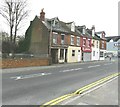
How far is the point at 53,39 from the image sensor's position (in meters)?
37.4

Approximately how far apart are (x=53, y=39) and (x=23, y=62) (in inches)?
462

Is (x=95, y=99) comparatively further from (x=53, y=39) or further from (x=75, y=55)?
(x=75, y=55)

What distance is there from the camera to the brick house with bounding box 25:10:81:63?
3700cm

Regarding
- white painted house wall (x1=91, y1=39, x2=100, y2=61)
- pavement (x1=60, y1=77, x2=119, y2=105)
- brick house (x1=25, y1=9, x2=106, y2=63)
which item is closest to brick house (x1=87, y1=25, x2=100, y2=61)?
white painted house wall (x1=91, y1=39, x2=100, y2=61)

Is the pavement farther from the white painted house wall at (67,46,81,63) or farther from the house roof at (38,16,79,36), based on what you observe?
the white painted house wall at (67,46,81,63)

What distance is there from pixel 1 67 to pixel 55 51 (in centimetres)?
1542

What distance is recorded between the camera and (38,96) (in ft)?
30.9

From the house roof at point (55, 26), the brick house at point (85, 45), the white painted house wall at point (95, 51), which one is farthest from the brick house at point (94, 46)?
the house roof at point (55, 26)

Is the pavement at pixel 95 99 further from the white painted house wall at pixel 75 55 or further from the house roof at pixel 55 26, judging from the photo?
the white painted house wall at pixel 75 55

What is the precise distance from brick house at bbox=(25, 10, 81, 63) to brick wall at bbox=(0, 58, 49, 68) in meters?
4.63

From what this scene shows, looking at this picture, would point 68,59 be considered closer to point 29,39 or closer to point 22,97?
point 29,39

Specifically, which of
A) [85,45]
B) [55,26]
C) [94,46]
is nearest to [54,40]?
[55,26]

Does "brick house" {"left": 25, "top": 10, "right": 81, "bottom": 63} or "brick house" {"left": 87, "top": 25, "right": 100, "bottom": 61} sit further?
"brick house" {"left": 87, "top": 25, "right": 100, "bottom": 61}

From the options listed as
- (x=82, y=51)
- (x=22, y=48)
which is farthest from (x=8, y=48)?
(x=82, y=51)
